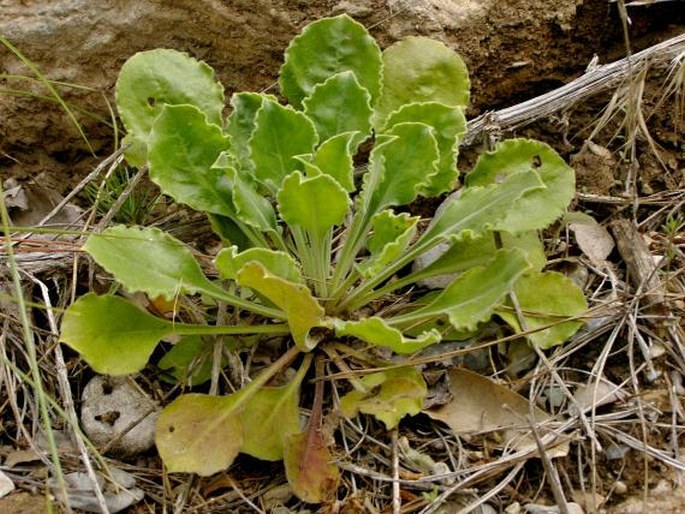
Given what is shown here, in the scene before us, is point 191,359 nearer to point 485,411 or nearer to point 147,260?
point 147,260

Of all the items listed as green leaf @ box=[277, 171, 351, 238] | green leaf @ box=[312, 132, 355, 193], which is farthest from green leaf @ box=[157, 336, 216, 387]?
green leaf @ box=[312, 132, 355, 193]

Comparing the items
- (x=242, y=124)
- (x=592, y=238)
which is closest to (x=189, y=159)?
(x=242, y=124)

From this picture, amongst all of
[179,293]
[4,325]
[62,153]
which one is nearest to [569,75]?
[179,293]

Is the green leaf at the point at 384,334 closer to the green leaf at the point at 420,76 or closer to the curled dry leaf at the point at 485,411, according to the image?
the curled dry leaf at the point at 485,411

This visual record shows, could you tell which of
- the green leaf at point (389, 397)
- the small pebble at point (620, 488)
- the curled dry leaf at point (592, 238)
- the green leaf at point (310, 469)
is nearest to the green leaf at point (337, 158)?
the green leaf at point (389, 397)

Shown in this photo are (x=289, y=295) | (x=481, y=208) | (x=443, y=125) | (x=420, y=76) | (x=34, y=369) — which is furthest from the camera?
(x=420, y=76)

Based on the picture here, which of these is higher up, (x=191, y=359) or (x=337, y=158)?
(x=337, y=158)

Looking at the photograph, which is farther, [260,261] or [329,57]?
[329,57]
